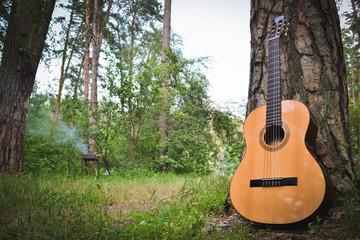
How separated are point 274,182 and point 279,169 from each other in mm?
103

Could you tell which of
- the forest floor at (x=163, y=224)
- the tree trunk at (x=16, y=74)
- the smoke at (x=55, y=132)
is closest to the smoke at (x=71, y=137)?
the smoke at (x=55, y=132)

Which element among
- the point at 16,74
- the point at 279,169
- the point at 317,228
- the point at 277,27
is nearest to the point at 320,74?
the point at 277,27

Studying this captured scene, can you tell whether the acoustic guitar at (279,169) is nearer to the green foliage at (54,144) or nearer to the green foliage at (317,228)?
the green foliage at (317,228)

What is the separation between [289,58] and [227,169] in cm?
217

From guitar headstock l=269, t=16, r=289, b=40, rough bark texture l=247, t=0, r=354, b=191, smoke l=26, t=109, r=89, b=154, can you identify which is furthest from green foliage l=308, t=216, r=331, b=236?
smoke l=26, t=109, r=89, b=154

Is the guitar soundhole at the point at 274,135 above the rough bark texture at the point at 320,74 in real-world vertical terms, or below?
below

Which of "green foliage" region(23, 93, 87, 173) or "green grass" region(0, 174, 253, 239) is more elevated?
"green foliage" region(23, 93, 87, 173)

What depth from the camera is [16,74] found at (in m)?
4.62

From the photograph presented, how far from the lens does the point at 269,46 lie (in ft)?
7.34

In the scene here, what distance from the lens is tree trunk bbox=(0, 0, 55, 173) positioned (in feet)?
14.9

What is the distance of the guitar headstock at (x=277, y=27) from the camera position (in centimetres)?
221

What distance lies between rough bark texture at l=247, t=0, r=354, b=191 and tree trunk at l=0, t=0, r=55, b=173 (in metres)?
4.55

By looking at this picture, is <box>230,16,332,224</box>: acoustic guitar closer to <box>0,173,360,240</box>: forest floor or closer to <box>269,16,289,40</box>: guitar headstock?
<box>0,173,360,240</box>: forest floor

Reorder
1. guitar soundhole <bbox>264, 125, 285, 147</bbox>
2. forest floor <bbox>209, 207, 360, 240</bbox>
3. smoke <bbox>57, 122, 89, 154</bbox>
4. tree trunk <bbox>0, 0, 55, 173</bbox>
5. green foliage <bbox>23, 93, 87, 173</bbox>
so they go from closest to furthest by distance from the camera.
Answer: forest floor <bbox>209, 207, 360, 240</bbox> < guitar soundhole <bbox>264, 125, 285, 147</bbox> < tree trunk <bbox>0, 0, 55, 173</bbox> < green foliage <bbox>23, 93, 87, 173</bbox> < smoke <bbox>57, 122, 89, 154</bbox>
